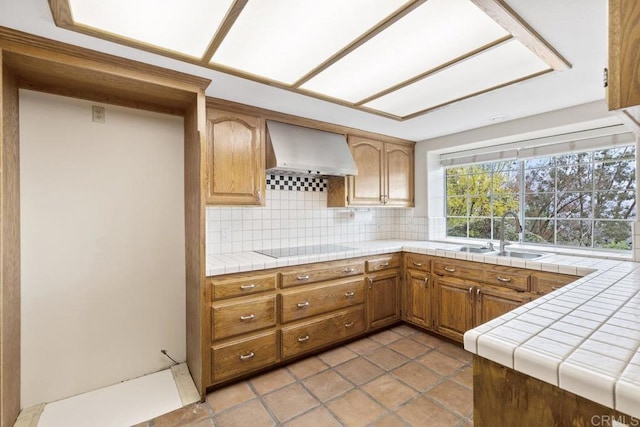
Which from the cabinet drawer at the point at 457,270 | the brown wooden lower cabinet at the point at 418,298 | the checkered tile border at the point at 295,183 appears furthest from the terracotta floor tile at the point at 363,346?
the checkered tile border at the point at 295,183

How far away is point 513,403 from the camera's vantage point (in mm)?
843

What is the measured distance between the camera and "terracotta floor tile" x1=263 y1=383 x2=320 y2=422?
6.13ft

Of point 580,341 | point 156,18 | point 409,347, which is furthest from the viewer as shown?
point 409,347

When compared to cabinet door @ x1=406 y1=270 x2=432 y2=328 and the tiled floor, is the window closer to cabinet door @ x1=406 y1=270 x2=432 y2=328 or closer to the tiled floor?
cabinet door @ x1=406 y1=270 x2=432 y2=328

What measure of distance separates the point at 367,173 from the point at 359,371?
197 centimetres

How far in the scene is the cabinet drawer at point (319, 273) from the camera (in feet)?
7.88

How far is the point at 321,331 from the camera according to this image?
8.45 feet

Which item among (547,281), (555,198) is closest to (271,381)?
(547,281)

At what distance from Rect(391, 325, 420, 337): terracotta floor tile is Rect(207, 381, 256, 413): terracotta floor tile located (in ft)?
5.27

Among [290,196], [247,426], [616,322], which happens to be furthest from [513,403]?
[290,196]

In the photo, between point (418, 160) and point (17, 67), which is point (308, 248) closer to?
point (418, 160)

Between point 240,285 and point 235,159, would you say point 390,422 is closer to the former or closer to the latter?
point 240,285

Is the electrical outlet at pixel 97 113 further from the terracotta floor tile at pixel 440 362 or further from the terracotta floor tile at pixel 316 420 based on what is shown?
the terracotta floor tile at pixel 440 362

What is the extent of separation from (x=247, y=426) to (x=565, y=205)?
325 centimetres
